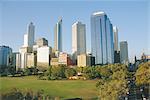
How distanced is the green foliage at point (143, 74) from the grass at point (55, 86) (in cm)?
77

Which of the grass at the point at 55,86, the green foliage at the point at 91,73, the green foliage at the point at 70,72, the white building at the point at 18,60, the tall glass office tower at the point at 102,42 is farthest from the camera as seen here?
the tall glass office tower at the point at 102,42

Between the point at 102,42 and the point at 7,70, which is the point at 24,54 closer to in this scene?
the point at 7,70

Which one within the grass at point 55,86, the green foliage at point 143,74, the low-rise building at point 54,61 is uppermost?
the low-rise building at point 54,61

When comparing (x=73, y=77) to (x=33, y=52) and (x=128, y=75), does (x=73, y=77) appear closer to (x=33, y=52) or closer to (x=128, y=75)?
(x=128, y=75)

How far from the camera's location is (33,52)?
614 cm

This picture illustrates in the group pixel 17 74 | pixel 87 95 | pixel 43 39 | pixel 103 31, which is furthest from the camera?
pixel 103 31

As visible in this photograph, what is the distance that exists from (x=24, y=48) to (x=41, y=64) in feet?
1.66

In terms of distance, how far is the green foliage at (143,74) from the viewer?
4.62 metres

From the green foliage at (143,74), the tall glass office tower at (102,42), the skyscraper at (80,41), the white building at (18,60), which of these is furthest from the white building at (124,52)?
the white building at (18,60)

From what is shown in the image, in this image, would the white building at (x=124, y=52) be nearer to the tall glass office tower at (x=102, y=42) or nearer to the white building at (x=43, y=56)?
the tall glass office tower at (x=102, y=42)

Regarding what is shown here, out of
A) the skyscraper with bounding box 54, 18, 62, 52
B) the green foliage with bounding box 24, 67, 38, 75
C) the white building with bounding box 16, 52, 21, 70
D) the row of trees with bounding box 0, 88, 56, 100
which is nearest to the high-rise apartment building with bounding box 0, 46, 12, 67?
the white building with bounding box 16, 52, 21, 70

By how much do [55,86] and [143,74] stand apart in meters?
1.56

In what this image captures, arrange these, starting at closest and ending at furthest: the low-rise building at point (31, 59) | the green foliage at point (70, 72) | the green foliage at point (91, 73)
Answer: the green foliage at point (91, 73) → the green foliage at point (70, 72) → the low-rise building at point (31, 59)

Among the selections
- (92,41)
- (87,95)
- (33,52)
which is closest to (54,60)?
(33,52)
